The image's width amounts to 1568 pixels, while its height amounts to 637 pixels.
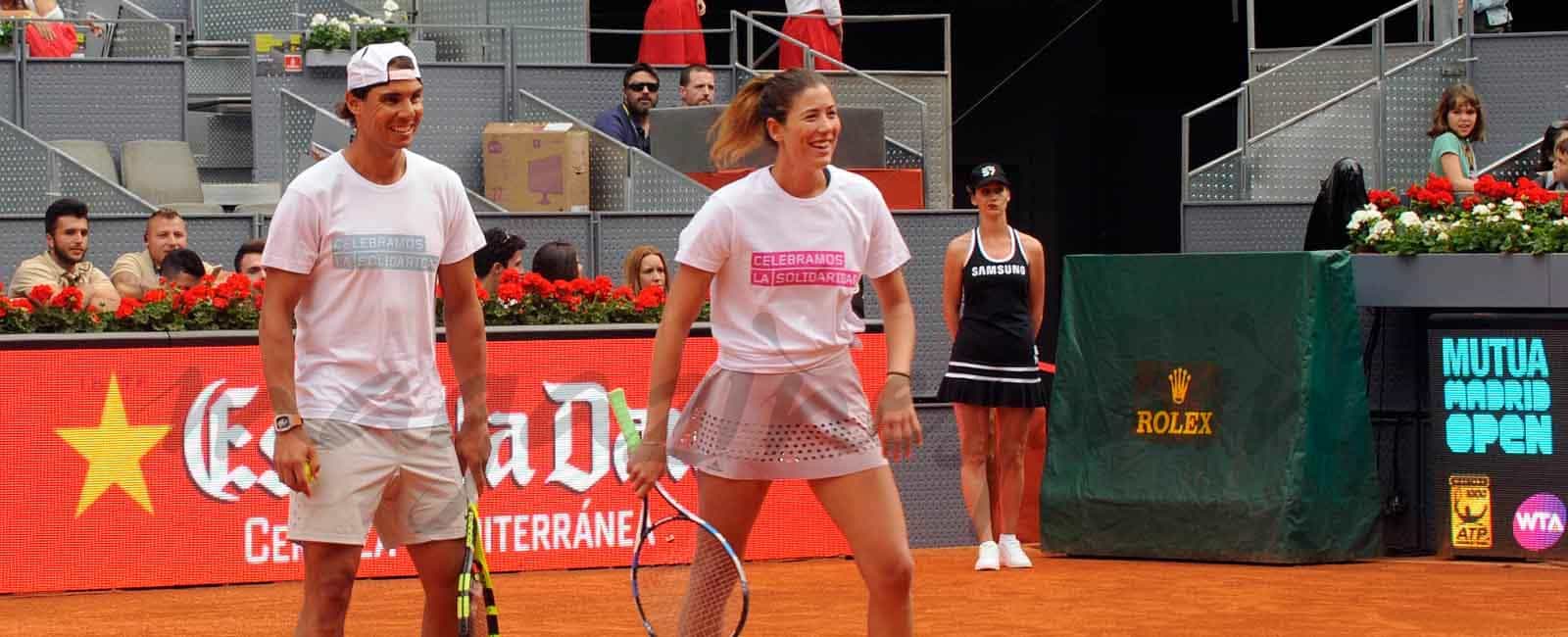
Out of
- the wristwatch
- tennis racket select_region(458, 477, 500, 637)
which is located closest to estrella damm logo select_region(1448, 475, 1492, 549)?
tennis racket select_region(458, 477, 500, 637)

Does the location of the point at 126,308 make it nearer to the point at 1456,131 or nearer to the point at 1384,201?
the point at 1384,201

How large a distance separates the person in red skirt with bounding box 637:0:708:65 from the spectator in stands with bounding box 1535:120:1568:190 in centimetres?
723

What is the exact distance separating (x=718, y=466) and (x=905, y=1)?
63.1ft

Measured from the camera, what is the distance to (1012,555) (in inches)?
458

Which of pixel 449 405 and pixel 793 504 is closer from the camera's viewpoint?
pixel 449 405

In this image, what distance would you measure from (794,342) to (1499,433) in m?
6.34

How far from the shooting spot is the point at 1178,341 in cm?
1188

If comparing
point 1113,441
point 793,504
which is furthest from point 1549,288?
point 793,504

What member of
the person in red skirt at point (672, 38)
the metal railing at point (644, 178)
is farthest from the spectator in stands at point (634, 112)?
the person in red skirt at point (672, 38)

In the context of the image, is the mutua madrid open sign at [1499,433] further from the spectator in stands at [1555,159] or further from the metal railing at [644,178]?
the metal railing at [644,178]

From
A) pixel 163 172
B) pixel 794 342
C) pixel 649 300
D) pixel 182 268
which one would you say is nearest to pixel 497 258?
pixel 649 300

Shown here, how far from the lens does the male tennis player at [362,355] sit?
595 cm

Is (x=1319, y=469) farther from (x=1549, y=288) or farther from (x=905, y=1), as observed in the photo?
(x=905, y=1)

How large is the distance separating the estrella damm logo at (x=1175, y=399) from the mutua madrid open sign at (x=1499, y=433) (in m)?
1.16
